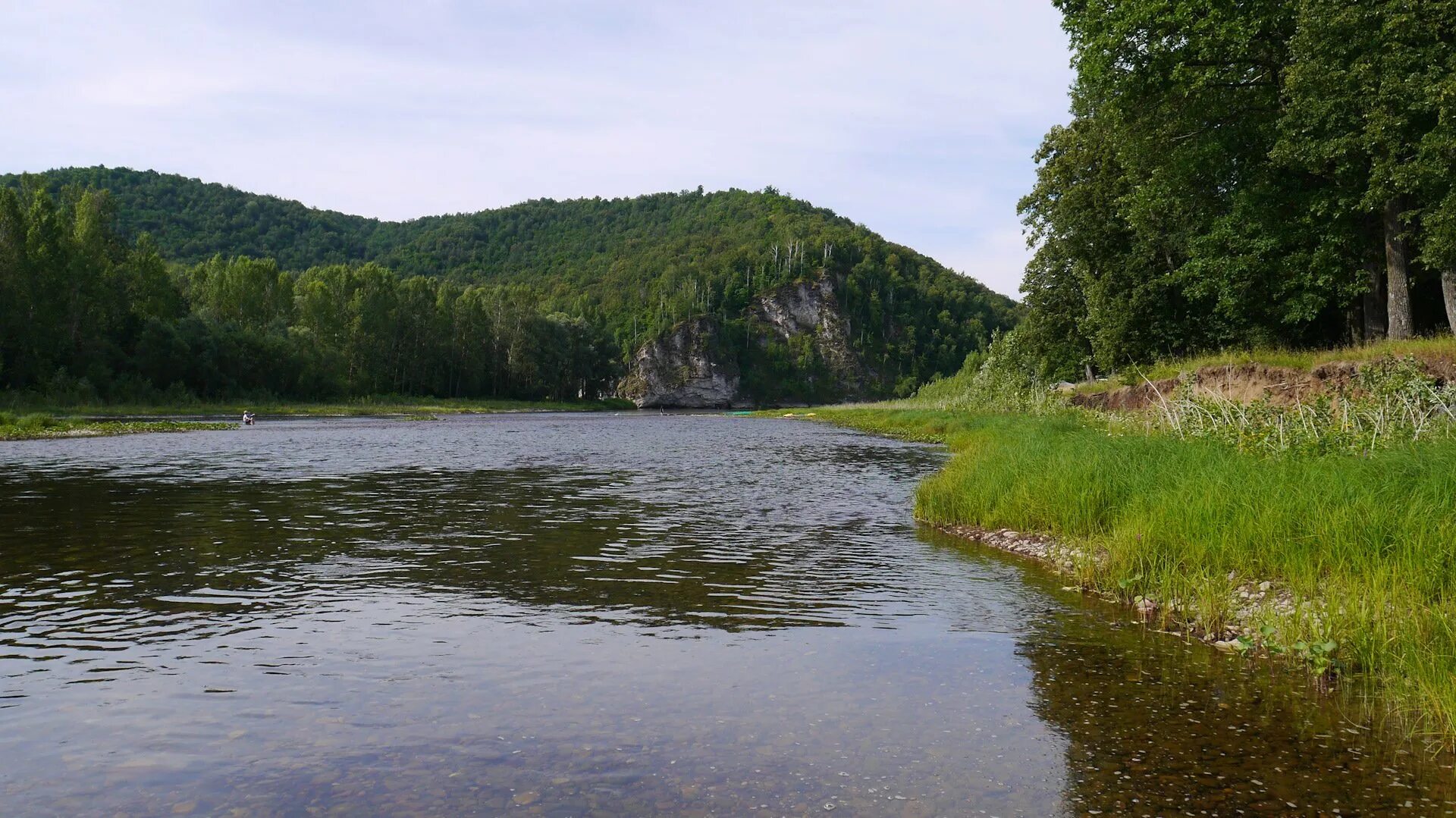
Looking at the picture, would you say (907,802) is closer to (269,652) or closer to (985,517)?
(269,652)

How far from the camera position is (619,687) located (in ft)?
32.9

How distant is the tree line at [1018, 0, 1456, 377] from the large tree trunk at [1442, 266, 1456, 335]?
0.05 m

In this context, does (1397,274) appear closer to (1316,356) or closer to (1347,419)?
(1316,356)

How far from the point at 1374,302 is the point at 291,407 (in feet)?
354

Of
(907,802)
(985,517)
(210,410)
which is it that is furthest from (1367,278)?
(210,410)

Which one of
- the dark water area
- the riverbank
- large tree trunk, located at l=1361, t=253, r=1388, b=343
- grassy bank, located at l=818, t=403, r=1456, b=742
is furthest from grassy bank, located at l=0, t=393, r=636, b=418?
large tree trunk, located at l=1361, t=253, r=1388, b=343

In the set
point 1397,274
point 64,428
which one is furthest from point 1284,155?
point 64,428

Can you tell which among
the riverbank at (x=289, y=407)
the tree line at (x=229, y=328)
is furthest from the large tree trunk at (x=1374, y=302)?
the tree line at (x=229, y=328)

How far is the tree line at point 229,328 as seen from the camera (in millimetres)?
84938

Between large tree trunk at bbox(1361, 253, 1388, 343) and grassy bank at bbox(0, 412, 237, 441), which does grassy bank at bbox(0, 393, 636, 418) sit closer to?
grassy bank at bbox(0, 412, 237, 441)

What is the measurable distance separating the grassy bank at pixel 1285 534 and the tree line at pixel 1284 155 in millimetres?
14155

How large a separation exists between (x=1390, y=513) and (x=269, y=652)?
46.1 ft

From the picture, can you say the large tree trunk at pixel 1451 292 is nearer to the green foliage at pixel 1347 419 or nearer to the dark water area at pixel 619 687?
the green foliage at pixel 1347 419

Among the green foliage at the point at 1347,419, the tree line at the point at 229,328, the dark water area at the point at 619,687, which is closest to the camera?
the dark water area at the point at 619,687
